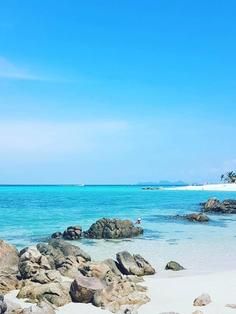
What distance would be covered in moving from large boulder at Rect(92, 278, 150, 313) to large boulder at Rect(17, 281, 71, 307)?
1093mm

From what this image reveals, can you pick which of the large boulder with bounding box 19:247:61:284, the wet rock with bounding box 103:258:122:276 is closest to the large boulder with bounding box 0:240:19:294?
the large boulder with bounding box 19:247:61:284

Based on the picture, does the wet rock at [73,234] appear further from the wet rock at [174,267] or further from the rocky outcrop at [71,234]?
the wet rock at [174,267]

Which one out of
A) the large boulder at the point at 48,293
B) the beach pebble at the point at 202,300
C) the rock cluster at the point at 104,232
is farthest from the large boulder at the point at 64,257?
the rock cluster at the point at 104,232

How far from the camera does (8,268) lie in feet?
61.4

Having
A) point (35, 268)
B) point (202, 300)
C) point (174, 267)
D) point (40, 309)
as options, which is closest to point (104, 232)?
point (174, 267)

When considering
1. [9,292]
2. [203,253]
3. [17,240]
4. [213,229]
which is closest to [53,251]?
[9,292]

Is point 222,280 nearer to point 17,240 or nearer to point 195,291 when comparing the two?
point 195,291

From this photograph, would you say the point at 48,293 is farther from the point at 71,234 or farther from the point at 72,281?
the point at 71,234

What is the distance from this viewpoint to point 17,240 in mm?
32719

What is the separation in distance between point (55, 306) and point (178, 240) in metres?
19.1

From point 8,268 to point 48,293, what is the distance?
4.12 metres

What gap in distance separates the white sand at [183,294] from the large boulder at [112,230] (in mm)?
15156

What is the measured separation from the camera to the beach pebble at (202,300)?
14.5m

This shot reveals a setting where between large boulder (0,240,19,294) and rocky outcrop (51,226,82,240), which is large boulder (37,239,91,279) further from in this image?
rocky outcrop (51,226,82,240)
